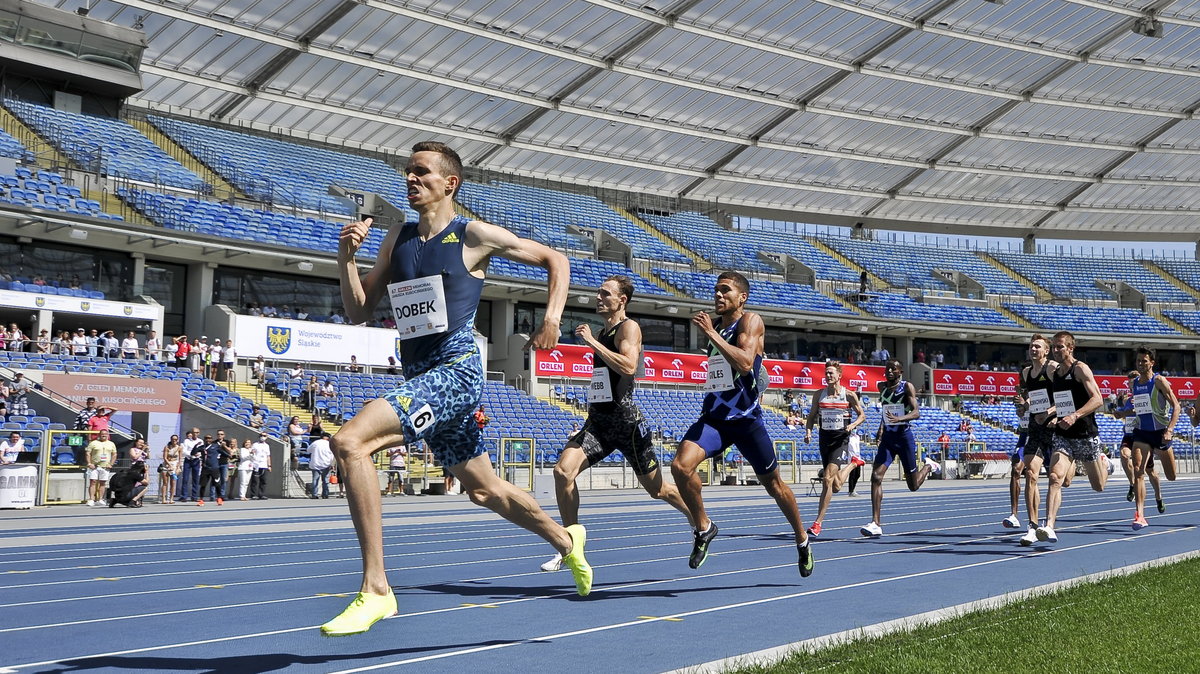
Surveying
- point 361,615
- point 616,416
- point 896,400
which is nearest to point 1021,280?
point 896,400

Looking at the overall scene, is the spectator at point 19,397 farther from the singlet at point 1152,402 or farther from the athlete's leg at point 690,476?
the singlet at point 1152,402

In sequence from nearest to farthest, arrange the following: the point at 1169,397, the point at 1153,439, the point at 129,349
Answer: the point at 1169,397, the point at 1153,439, the point at 129,349

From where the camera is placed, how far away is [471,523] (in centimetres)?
1492

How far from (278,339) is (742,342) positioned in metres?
24.0

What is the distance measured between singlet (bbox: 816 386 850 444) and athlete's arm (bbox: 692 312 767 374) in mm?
4667

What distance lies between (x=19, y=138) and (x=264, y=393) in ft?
40.1

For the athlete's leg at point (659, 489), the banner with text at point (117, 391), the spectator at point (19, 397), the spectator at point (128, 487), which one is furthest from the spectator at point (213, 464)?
the athlete's leg at point (659, 489)

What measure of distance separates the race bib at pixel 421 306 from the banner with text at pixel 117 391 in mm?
17917

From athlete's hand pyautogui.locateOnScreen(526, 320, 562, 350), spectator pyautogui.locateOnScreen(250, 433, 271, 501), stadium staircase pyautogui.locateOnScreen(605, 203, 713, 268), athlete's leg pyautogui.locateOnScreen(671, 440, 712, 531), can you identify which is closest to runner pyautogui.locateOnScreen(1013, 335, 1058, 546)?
athlete's leg pyautogui.locateOnScreen(671, 440, 712, 531)

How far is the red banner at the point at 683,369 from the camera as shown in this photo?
36094 mm

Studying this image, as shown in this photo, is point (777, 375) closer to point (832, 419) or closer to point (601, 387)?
point (832, 419)

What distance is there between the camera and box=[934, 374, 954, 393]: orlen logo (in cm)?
4703

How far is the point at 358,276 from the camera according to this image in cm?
489

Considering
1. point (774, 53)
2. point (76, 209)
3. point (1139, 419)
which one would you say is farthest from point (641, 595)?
point (774, 53)
